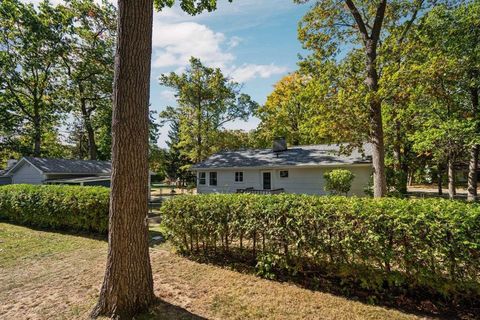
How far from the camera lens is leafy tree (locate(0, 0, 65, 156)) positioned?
1922 centimetres

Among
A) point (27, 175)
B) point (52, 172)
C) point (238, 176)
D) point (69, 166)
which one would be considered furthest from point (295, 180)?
point (27, 175)

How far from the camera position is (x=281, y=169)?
1670cm

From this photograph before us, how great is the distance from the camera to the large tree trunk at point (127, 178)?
340 centimetres

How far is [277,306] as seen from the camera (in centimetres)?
365

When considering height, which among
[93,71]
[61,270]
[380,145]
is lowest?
[61,270]

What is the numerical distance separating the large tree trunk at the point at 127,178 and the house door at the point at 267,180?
14.1 m

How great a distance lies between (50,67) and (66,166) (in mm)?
10584

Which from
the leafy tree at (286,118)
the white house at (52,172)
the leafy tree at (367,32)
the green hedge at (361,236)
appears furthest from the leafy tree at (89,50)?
the green hedge at (361,236)

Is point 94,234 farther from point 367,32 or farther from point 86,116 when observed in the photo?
point 86,116

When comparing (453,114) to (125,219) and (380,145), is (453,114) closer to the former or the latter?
(380,145)

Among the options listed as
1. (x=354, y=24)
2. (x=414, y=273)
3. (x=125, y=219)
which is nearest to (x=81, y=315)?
(x=125, y=219)

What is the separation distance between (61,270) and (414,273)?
675 cm

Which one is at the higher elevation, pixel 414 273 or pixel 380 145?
pixel 380 145

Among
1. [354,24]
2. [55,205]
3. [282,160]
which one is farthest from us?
[282,160]
